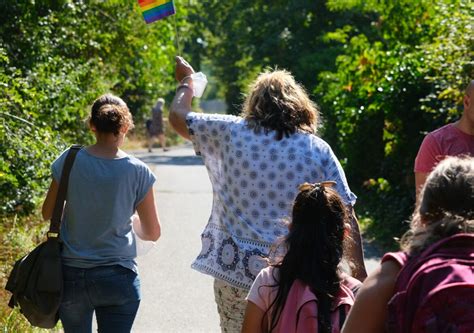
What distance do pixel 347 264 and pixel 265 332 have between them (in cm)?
48

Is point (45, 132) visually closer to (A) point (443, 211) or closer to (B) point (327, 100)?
(A) point (443, 211)

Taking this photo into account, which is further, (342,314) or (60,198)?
(60,198)

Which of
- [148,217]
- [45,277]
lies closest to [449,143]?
[148,217]

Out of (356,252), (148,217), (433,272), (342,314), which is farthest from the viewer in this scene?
(148,217)

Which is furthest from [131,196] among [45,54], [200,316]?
[45,54]

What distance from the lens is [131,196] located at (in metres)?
4.64

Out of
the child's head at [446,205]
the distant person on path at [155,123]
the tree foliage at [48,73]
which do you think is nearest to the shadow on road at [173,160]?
the distant person on path at [155,123]

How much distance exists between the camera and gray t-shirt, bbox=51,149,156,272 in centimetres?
455

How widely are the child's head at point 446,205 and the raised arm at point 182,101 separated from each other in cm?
180

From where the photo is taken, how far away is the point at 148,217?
473 cm

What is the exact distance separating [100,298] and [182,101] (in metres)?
1.03

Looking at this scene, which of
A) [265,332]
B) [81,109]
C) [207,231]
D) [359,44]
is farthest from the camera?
[359,44]

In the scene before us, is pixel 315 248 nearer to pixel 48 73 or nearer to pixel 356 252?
pixel 356 252

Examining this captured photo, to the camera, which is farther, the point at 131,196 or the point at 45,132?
the point at 45,132
